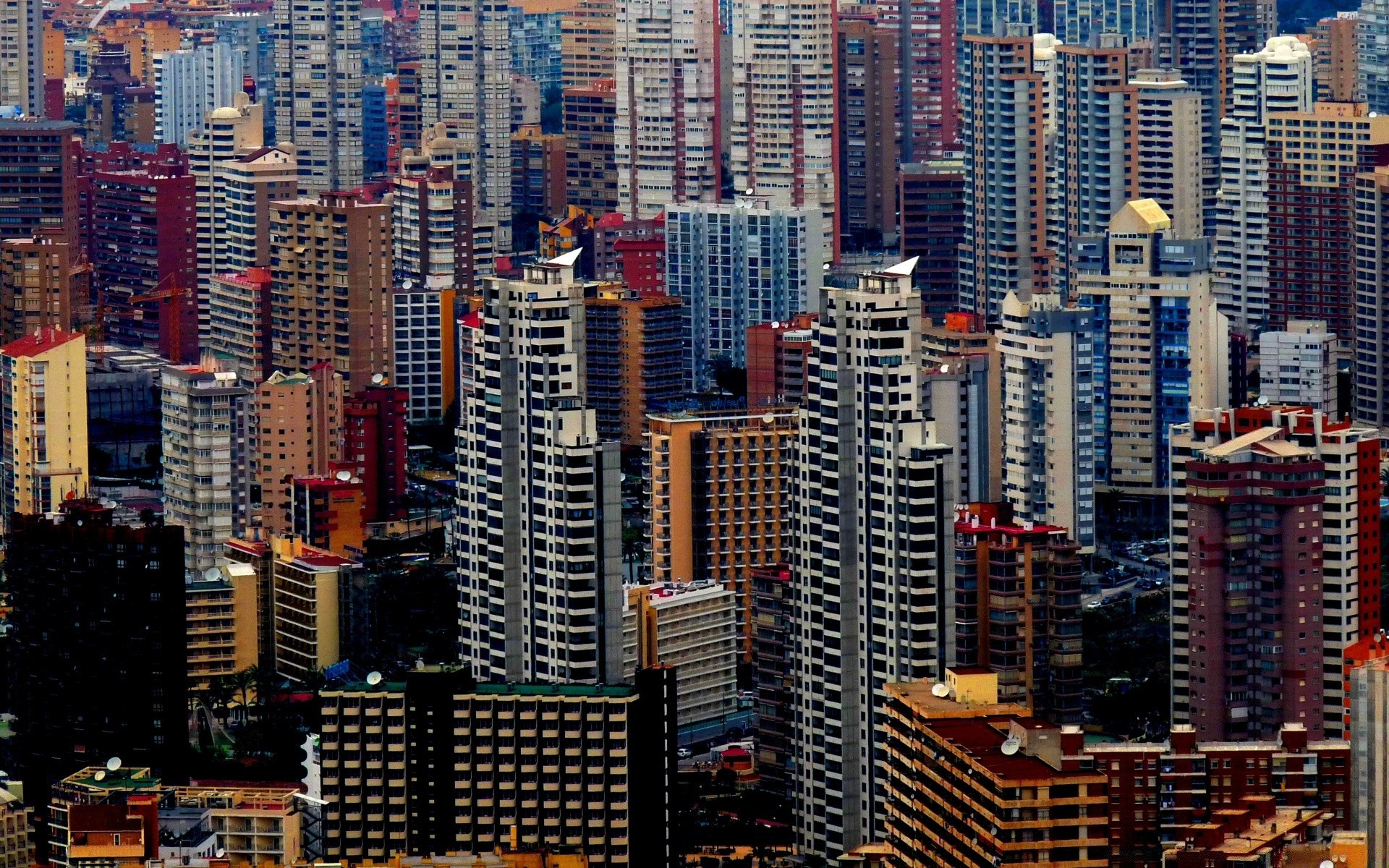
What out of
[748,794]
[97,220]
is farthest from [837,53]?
[748,794]

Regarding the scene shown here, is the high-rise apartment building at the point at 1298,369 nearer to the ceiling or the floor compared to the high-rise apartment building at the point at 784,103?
Answer: nearer to the floor

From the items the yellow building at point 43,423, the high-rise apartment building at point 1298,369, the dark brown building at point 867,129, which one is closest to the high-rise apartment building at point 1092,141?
the dark brown building at point 867,129

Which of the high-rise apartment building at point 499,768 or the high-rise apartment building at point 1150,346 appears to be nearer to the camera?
the high-rise apartment building at point 499,768

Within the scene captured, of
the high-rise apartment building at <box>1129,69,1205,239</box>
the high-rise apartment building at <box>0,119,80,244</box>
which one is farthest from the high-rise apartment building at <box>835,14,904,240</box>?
the high-rise apartment building at <box>0,119,80,244</box>

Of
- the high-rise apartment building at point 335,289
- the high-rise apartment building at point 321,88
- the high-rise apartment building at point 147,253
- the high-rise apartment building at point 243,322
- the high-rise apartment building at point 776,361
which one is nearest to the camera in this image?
the high-rise apartment building at point 776,361

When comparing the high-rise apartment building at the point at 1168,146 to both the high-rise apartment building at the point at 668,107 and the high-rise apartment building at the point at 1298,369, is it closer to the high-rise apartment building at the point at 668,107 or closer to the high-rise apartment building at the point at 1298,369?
the high-rise apartment building at the point at 1298,369

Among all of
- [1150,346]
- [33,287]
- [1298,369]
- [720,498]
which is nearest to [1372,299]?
[1298,369]

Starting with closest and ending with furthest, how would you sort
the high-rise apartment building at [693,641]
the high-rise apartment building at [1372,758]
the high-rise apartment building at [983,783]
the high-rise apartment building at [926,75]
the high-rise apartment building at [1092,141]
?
the high-rise apartment building at [983,783] → the high-rise apartment building at [1372,758] → the high-rise apartment building at [693,641] → the high-rise apartment building at [1092,141] → the high-rise apartment building at [926,75]

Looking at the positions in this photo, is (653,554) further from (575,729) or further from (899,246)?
(899,246)
